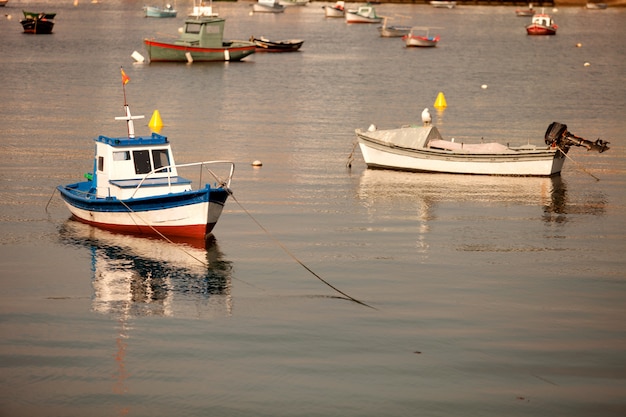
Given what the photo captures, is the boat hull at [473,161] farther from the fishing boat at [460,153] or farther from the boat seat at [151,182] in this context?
the boat seat at [151,182]

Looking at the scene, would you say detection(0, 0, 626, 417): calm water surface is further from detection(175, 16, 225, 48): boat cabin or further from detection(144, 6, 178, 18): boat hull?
detection(144, 6, 178, 18): boat hull

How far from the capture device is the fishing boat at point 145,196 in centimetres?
2673

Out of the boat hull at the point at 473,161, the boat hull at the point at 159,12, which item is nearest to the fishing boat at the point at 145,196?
the boat hull at the point at 473,161

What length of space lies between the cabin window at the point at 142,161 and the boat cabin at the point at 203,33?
177 feet

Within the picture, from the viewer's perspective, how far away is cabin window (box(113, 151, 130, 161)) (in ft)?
92.2

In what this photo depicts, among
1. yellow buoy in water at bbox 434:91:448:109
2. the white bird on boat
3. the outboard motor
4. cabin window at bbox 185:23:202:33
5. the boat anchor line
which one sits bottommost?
the boat anchor line

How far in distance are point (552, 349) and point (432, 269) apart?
572 centimetres

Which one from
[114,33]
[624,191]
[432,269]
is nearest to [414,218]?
[432,269]

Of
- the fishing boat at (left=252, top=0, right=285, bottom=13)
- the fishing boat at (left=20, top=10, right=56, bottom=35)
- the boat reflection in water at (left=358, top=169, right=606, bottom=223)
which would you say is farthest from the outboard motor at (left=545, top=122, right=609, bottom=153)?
the fishing boat at (left=252, top=0, right=285, bottom=13)

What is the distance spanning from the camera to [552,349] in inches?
785

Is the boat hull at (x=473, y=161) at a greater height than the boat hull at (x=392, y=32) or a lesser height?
lesser

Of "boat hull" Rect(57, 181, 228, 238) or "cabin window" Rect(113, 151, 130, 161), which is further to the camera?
"cabin window" Rect(113, 151, 130, 161)

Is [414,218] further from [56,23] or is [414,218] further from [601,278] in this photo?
[56,23]

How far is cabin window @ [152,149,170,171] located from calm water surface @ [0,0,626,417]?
235 centimetres
